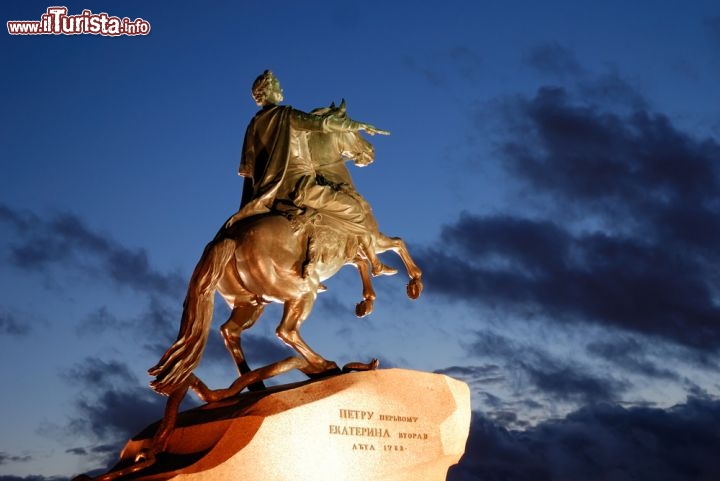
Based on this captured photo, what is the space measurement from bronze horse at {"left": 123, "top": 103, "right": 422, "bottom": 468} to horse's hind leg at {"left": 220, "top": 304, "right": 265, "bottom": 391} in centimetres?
1

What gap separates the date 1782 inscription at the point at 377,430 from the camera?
816 cm

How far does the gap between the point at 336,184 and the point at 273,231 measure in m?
1.18

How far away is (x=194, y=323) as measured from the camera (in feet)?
27.7

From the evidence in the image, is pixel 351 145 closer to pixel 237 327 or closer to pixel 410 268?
pixel 410 268

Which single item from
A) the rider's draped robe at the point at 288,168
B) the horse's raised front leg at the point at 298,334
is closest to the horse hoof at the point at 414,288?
the rider's draped robe at the point at 288,168

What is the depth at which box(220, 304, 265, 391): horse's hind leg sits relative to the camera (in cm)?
924

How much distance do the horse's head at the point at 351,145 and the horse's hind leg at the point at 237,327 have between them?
206 centimetres

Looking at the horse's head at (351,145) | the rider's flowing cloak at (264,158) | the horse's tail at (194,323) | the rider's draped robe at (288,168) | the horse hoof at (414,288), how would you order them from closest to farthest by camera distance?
1. the horse's tail at (194,323)
2. the rider's flowing cloak at (264,158)
3. the rider's draped robe at (288,168)
4. the horse's head at (351,145)
5. the horse hoof at (414,288)

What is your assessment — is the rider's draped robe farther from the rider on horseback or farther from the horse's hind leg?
the horse's hind leg

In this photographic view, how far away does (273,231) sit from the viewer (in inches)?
344

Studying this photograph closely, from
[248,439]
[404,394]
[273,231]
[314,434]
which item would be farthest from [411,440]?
[273,231]

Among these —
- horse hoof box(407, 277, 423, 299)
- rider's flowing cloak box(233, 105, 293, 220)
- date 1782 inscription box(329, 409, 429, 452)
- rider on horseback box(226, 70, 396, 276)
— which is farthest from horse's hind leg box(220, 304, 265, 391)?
horse hoof box(407, 277, 423, 299)

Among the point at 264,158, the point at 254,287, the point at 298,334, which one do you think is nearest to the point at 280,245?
the point at 254,287

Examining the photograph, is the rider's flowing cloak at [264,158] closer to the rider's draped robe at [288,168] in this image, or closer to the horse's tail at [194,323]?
the rider's draped robe at [288,168]
